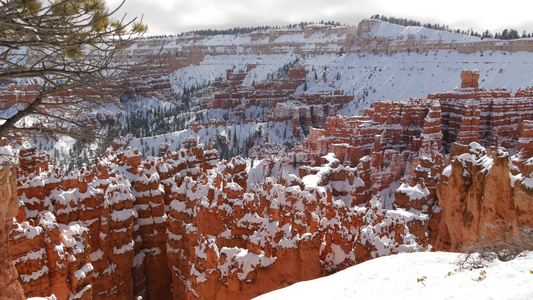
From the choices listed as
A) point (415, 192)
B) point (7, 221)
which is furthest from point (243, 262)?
point (415, 192)

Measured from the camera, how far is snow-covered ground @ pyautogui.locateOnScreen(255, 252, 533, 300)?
4.41 meters

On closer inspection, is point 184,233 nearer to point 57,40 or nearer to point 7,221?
point 7,221

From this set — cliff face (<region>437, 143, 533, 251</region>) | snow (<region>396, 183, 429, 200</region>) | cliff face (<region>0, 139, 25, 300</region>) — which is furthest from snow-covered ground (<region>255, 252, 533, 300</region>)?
snow (<region>396, 183, 429, 200</region>)

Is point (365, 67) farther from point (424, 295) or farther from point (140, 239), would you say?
point (424, 295)

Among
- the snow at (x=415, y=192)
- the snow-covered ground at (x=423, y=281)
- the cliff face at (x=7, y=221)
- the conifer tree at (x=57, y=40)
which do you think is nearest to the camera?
the conifer tree at (x=57, y=40)

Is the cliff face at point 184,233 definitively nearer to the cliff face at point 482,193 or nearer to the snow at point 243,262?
the snow at point 243,262

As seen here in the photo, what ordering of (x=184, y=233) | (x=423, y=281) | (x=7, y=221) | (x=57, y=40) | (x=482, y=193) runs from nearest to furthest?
(x=57, y=40)
(x=423, y=281)
(x=7, y=221)
(x=482, y=193)
(x=184, y=233)

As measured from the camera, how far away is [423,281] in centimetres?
523

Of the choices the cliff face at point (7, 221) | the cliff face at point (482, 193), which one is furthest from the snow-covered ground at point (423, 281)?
the cliff face at point (7, 221)

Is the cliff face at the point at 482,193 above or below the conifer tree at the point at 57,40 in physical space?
below

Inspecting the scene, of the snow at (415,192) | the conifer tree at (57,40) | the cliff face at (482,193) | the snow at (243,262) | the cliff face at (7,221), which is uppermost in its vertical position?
the conifer tree at (57,40)

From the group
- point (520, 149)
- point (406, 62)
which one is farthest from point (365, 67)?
point (520, 149)

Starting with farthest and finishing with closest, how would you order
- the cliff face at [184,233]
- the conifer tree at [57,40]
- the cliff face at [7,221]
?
the cliff face at [184,233] < the cliff face at [7,221] < the conifer tree at [57,40]

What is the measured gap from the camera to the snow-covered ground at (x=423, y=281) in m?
Answer: 4.41
